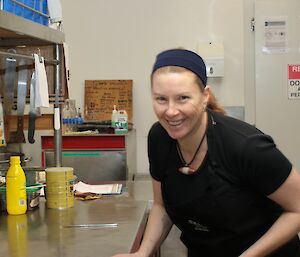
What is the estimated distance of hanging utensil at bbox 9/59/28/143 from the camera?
209cm

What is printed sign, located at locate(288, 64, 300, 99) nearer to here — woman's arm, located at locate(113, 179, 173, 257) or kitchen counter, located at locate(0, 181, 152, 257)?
kitchen counter, located at locate(0, 181, 152, 257)

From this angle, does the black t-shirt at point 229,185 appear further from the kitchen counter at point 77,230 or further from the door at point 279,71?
the door at point 279,71

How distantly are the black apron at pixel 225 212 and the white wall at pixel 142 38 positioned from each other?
2.41 m

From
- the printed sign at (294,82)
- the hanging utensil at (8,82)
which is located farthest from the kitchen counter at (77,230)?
the printed sign at (294,82)

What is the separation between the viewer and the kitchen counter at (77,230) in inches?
53.1

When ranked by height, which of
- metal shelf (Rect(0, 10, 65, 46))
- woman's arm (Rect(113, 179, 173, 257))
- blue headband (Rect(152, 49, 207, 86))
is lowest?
woman's arm (Rect(113, 179, 173, 257))

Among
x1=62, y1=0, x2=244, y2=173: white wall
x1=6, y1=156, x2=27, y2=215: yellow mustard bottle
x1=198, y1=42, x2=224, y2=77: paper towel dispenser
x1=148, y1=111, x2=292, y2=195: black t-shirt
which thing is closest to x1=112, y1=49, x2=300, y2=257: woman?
x1=148, y1=111, x2=292, y2=195: black t-shirt

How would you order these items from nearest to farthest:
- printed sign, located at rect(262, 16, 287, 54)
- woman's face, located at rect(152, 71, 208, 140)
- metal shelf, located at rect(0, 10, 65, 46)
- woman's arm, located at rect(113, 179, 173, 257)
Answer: woman's face, located at rect(152, 71, 208, 140) < woman's arm, located at rect(113, 179, 173, 257) < metal shelf, located at rect(0, 10, 65, 46) < printed sign, located at rect(262, 16, 287, 54)

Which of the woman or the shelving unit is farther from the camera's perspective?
the shelving unit

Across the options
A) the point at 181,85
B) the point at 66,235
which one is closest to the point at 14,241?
the point at 66,235

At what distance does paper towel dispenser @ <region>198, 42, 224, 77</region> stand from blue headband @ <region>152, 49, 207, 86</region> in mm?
2375

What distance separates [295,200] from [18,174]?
3.31 ft

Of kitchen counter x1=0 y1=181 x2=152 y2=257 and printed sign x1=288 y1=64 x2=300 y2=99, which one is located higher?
printed sign x1=288 y1=64 x2=300 y2=99

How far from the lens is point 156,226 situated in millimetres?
1594
